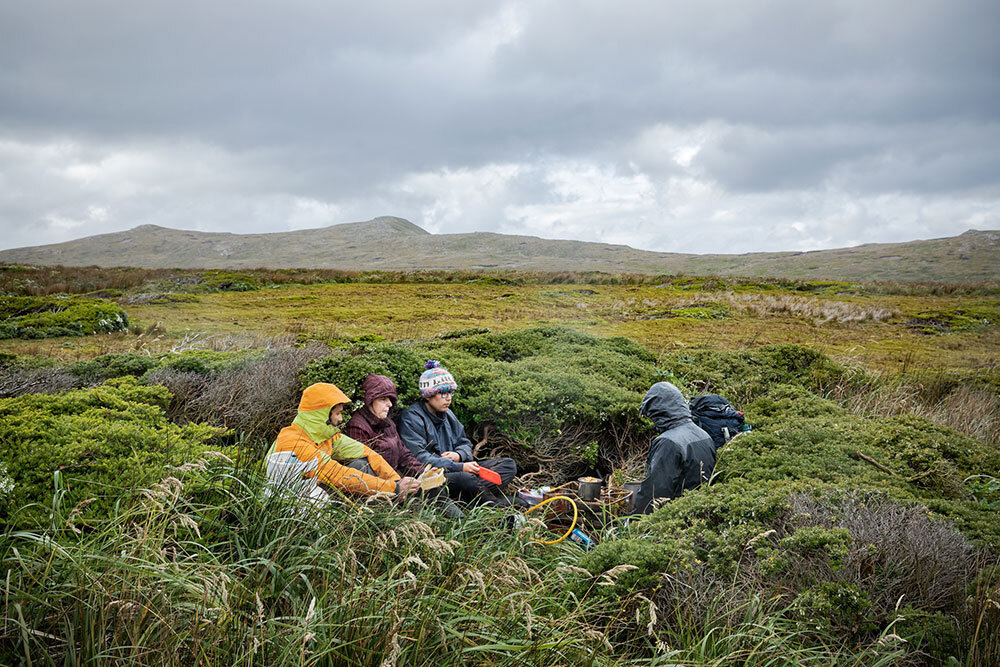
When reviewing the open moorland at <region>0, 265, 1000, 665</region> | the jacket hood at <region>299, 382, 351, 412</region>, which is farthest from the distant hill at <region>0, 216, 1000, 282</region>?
the jacket hood at <region>299, 382, 351, 412</region>

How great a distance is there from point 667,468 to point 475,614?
280 cm

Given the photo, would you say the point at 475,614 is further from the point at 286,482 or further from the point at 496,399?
the point at 496,399

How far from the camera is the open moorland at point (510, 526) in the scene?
74.8 inches

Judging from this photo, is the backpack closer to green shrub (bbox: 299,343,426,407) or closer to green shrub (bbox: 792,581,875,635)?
green shrub (bbox: 792,581,875,635)

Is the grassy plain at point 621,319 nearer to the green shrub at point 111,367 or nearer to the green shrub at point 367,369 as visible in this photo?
the green shrub at point 111,367

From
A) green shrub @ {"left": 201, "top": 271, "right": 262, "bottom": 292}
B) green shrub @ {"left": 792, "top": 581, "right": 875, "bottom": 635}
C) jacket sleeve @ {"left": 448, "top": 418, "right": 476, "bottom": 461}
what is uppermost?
green shrub @ {"left": 201, "top": 271, "right": 262, "bottom": 292}

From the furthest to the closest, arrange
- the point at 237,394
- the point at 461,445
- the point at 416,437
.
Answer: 1. the point at 237,394
2. the point at 461,445
3. the point at 416,437

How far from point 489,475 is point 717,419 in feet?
8.48

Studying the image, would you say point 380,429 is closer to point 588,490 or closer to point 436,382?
point 436,382

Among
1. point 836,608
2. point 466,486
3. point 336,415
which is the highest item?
point 336,415

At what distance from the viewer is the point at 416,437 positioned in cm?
541

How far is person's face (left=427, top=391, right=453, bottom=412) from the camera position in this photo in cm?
559

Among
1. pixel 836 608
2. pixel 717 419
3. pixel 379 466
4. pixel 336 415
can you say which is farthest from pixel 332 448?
pixel 717 419

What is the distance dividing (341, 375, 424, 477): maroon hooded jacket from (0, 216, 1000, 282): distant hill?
90.7 metres
